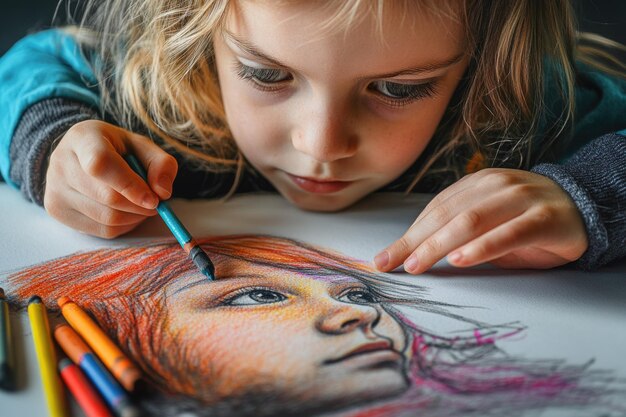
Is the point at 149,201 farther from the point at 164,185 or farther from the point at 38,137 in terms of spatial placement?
the point at 38,137

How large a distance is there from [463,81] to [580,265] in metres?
0.26

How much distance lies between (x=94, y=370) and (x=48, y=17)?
0.81 meters

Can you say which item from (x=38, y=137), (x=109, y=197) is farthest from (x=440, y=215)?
(x=38, y=137)

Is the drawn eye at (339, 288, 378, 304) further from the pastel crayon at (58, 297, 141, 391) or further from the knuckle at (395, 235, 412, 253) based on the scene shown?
the pastel crayon at (58, 297, 141, 391)

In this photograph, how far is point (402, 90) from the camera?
0.74 metres

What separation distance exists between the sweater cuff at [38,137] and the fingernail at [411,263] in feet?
1.45

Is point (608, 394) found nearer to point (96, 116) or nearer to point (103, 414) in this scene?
point (103, 414)

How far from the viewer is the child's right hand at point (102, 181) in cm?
72

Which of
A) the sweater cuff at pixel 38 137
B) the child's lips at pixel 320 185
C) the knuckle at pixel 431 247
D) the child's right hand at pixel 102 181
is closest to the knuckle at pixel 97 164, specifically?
the child's right hand at pixel 102 181

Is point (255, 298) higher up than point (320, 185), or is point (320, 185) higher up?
point (320, 185)

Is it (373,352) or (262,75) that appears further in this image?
(262,75)

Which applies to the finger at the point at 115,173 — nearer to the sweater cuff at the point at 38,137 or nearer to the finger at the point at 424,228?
the sweater cuff at the point at 38,137

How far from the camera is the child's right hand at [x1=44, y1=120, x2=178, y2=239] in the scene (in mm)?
721

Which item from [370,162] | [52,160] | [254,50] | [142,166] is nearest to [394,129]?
[370,162]
